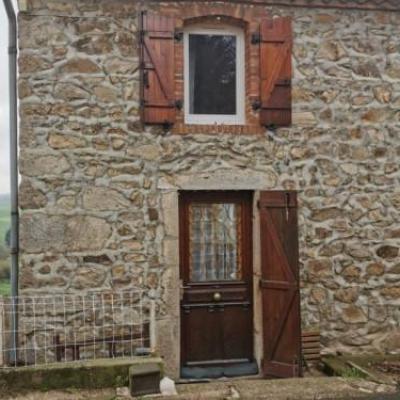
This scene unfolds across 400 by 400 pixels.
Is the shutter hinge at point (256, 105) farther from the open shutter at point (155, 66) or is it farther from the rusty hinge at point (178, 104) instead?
the open shutter at point (155, 66)

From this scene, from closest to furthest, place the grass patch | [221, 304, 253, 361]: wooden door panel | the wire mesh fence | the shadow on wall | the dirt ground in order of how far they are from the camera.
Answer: the dirt ground < the grass patch < the wire mesh fence < the shadow on wall < [221, 304, 253, 361]: wooden door panel

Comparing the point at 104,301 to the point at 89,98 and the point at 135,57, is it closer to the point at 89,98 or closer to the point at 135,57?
the point at 89,98

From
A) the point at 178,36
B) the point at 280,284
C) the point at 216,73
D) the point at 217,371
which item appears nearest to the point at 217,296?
the point at 280,284

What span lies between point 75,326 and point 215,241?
6.33ft

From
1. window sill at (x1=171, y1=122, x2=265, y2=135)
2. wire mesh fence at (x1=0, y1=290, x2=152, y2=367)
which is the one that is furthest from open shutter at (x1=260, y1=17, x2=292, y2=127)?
wire mesh fence at (x1=0, y1=290, x2=152, y2=367)

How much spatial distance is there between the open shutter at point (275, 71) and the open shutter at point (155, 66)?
1.12m

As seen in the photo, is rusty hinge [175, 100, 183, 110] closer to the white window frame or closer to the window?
the window

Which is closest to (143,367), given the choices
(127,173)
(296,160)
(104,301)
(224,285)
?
(104,301)

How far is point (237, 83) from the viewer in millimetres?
6426

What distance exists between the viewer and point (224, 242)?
Result: 640cm

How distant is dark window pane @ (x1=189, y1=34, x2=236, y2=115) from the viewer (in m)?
6.36

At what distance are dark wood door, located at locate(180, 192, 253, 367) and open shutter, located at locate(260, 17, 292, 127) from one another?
103 cm

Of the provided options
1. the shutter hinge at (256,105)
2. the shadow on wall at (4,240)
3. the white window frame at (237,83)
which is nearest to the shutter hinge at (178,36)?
the white window frame at (237,83)

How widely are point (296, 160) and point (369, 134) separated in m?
1.02
